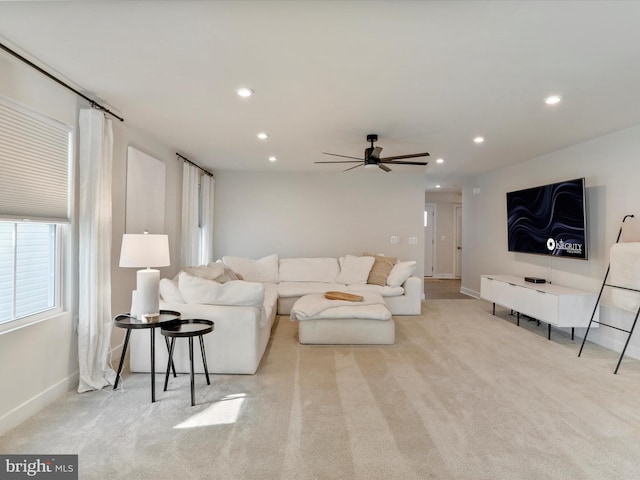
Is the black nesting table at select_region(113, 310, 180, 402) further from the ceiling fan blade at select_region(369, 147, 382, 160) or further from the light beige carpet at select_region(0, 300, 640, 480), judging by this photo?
the ceiling fan blade at select_region(369, 147, 382, 160)

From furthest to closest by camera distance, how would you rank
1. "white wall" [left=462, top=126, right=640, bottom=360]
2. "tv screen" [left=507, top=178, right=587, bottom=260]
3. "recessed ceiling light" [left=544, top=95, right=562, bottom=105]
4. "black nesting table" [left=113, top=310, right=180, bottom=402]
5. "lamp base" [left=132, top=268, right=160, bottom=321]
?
"tv screen" [left=507, top=178, right=587, bottom=260] < "white wall" [left=462, top=126, right=640, bottom=360] < "recessed ceiling light" [left=544, top=95, right=562, bottom=105] < "lamp base" [left=132, top=268, right=160, bottom=321] < "black nesting table" [left=113, top=310, right=180, bottom=402]

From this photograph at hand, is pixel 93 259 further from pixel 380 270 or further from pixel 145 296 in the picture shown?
pixel 380 270

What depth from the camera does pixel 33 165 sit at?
2549 millimetres

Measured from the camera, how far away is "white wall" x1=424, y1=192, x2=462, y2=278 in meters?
10.5

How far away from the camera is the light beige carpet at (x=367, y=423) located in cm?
194

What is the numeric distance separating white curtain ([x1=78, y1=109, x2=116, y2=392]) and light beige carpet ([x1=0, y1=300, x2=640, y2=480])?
24cm

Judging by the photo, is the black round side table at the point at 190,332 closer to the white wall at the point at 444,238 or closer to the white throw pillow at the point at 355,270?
the white throw pillow at the point at 355,270

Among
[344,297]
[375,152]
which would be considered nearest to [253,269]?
[344,297]

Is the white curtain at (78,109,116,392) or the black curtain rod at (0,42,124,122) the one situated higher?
the black curtain rod at (0,42,124,122)

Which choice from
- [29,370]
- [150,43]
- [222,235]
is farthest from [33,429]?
[222,235]

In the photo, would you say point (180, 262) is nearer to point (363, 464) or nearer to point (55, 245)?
point (55, 245)

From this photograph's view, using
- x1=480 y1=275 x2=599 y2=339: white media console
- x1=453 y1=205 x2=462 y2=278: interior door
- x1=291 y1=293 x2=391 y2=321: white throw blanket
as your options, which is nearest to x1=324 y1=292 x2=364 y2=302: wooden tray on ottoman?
x1=291 y1=293 x2=391 y2=321: white throw blanket

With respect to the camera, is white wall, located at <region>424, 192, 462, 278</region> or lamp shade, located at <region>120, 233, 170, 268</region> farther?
white wall, located at <region>424, 192, 462, 278</region>

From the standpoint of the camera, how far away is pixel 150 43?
2215mm
